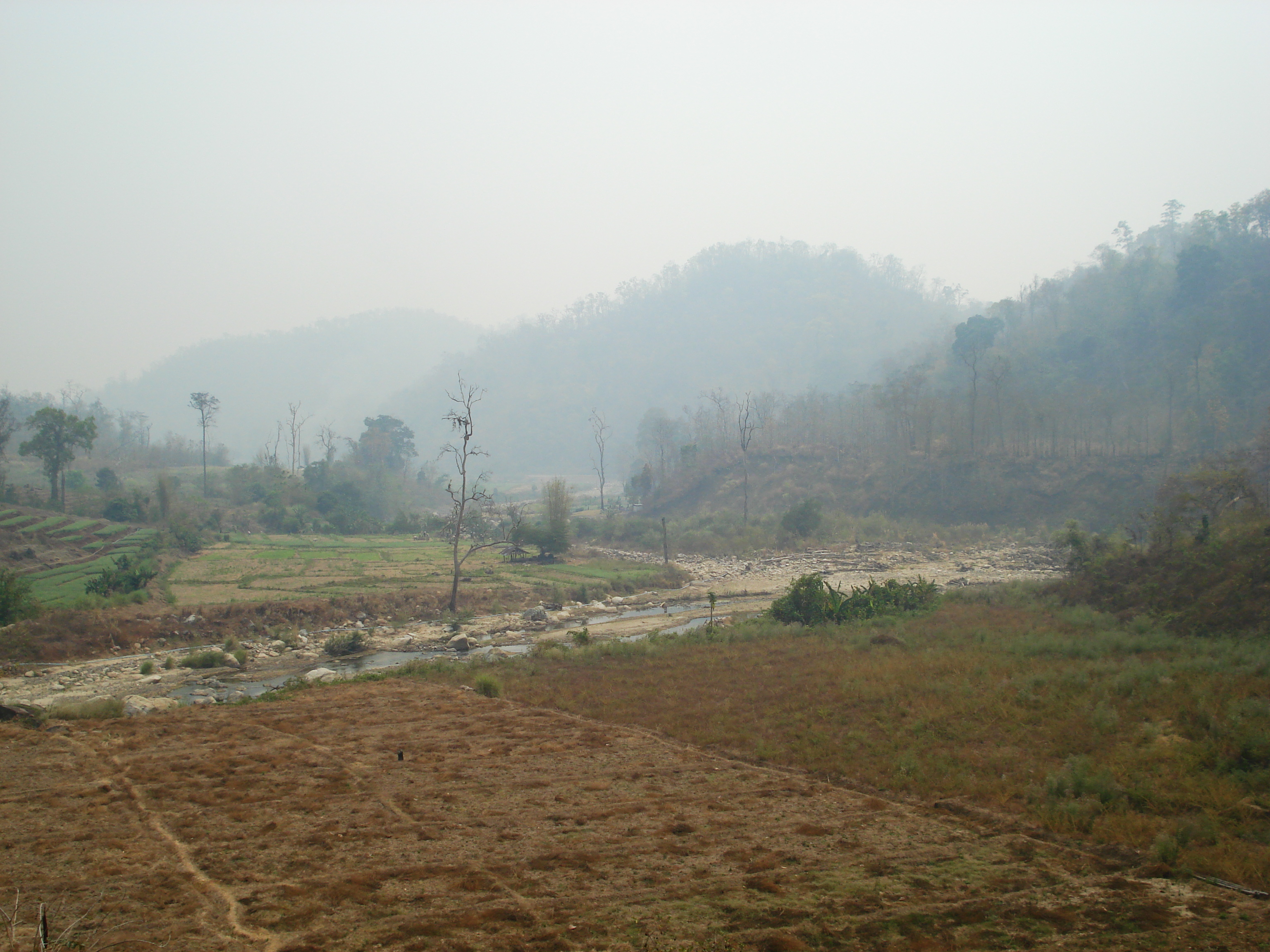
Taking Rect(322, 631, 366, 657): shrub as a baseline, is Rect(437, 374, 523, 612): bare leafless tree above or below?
above

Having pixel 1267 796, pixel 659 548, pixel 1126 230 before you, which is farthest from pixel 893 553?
pixel 1126 230

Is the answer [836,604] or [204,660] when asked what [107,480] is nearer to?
[204,660]

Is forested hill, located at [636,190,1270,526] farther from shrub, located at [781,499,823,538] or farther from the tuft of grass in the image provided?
the tuft of grass

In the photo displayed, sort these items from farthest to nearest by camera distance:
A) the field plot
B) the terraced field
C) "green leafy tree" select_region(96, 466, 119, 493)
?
"green leafy tree" select_region(96, 466, 119, 493), the field plot, the terraced field

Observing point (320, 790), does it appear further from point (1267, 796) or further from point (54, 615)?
point (54, 615)

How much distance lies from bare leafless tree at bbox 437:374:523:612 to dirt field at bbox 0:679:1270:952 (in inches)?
517

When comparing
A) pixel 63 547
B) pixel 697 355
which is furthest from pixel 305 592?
pixel 697 355

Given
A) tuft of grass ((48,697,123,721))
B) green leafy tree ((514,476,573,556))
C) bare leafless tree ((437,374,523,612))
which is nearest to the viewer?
tuft of grass ((48,697,123,721))

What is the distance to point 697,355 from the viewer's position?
→ 575ft

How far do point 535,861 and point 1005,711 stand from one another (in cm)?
789

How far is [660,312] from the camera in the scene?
195875mm

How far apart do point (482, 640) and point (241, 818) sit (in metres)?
15.7

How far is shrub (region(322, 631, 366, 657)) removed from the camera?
21703 mm

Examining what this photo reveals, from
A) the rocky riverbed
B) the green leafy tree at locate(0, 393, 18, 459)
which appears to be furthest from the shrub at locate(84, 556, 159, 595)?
the green leafy tree at locate(0, 393, 18, 459)
